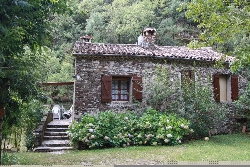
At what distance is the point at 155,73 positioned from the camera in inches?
475

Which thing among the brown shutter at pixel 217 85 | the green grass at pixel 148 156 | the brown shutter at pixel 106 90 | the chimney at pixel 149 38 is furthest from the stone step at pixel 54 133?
the brown shutter at pixel 217 85

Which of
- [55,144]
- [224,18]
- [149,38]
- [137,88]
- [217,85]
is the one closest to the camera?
[224,18]

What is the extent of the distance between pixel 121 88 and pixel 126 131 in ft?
8.99

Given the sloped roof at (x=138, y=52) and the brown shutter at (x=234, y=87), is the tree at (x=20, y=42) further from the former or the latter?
the brown shutter at (x=234, y=87)

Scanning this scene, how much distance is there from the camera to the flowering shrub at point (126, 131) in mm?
9578

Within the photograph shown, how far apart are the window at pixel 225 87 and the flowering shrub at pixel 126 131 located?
3.69 meters

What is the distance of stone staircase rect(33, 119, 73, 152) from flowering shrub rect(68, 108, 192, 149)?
0.78 metres

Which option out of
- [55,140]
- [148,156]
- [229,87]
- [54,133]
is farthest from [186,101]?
[54,133]

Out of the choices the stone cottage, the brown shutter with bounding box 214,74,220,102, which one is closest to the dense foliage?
the stone cottage

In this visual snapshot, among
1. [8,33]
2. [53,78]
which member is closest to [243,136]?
[8,33]

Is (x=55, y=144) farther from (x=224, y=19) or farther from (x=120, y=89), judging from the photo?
(x=224, y=19)

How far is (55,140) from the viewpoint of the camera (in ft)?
36.5

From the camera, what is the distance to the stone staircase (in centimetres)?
1002

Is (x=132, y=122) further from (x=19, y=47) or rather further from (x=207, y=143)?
(x=19, y=47)
